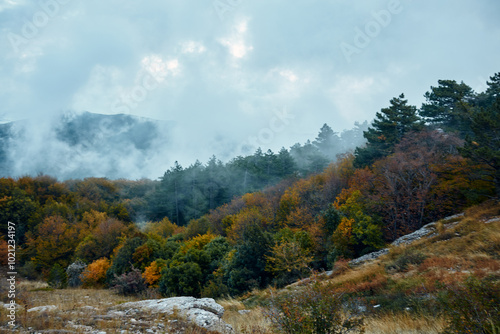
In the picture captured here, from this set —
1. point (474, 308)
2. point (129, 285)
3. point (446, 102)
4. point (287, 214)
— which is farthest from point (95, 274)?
point (446, 102)

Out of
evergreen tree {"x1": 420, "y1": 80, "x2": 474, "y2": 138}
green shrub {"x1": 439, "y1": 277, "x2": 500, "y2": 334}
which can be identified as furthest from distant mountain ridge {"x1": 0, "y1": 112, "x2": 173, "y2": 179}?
green shrub {"x1": 439, "y1": 277, "x2": 500, "y2": 334}

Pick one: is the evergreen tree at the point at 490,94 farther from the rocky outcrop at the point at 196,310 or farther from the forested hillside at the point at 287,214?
the rocky outcrop at the point at 196,310

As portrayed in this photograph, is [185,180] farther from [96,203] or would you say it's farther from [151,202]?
[96,203]

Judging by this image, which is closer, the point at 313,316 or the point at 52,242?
the point at 313,316

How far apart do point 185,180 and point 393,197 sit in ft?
156

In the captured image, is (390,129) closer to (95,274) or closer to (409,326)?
(409,326)

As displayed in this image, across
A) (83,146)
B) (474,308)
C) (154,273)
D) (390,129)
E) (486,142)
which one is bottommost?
(154,273)

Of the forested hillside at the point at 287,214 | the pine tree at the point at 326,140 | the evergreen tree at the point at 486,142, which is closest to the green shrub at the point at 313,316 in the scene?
the forested hillside at the point at 287,214

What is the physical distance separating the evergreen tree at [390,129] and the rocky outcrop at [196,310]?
31.3m

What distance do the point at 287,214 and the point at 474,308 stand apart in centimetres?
3247

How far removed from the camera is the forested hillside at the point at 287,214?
21062 mm

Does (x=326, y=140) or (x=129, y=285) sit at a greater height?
(x=326, y=140)

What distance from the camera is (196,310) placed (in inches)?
316

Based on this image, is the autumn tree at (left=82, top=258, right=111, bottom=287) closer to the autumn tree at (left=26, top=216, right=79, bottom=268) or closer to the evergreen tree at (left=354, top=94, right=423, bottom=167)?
the autumn tree at (left=26, top=216, right=79, bottom=268)
